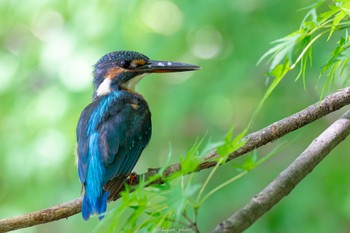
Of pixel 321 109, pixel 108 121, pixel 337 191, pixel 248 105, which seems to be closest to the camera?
pixel 321 109

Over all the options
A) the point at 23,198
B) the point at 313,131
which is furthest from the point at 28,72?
the point at 313,131

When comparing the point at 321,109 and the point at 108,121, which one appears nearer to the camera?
the point at 321,109

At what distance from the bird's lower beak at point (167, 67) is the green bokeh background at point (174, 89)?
52 centimetres

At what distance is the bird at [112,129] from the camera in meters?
2.76

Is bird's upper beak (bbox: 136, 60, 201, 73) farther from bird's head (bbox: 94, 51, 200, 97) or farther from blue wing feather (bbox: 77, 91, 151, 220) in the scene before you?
blue wing feather (bbox: 77, 91, 151, 220)

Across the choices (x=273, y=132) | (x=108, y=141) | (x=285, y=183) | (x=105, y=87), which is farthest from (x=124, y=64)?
(x=285, y=183)

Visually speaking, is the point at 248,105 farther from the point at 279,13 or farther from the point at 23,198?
the point at 23,198

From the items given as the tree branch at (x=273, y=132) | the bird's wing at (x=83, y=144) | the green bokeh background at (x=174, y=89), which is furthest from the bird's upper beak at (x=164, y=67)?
the tree branch at (x=273, y=132)

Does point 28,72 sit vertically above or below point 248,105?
above

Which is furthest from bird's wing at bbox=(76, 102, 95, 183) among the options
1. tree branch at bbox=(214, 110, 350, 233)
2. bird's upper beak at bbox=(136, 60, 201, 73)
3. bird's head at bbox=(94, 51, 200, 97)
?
tree branch at bbox=(214, 110, 350, 233)

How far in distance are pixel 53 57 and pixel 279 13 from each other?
1443 mm

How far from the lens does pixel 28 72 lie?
443 cm

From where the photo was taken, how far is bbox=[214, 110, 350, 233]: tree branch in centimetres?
140

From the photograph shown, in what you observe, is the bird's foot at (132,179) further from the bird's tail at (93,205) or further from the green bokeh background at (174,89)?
A: the green bokeh background at (174,89)
